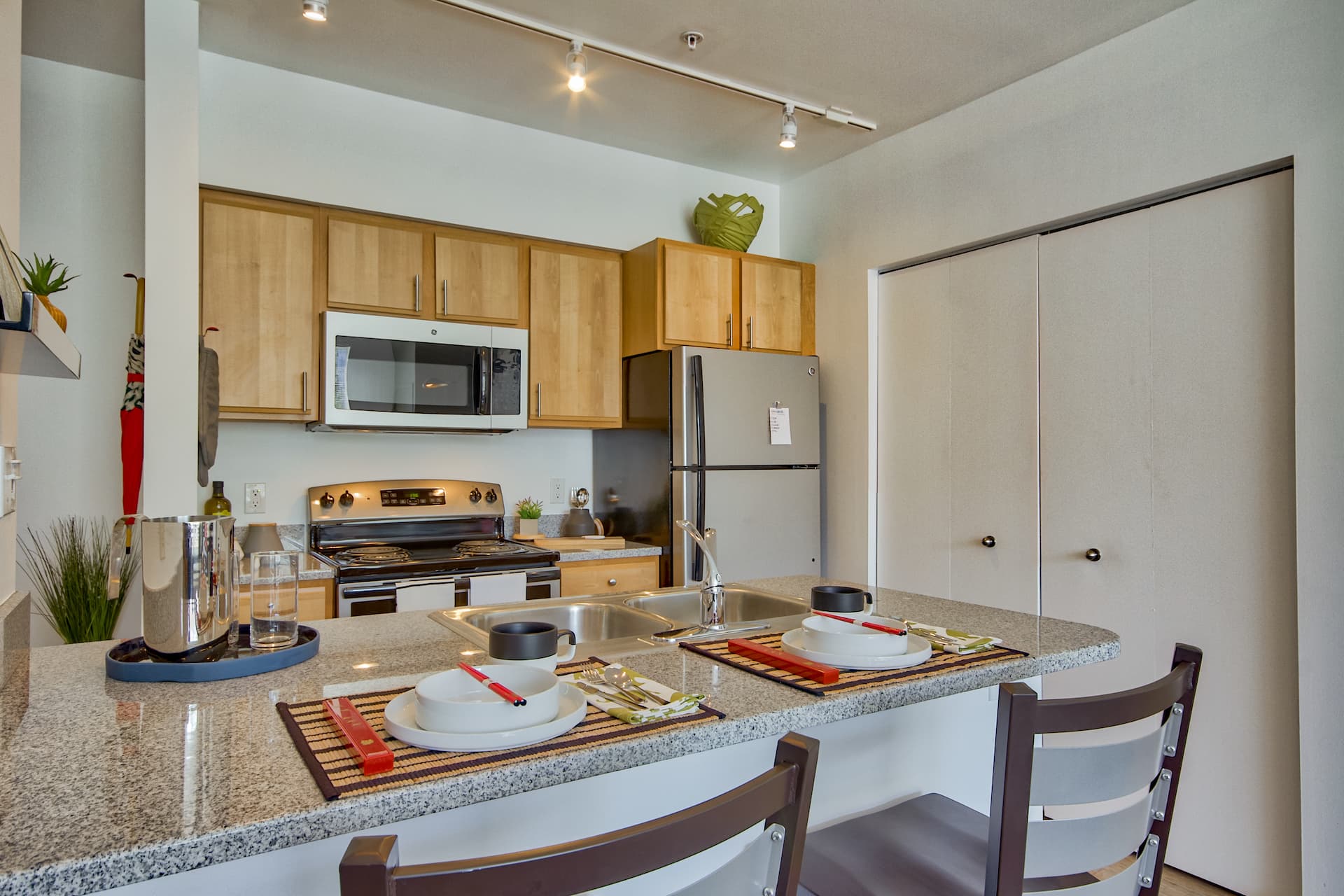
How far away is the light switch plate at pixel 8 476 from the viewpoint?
1.53 meters

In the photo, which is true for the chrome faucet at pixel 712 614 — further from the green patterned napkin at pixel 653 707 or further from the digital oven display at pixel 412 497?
the digital oven display at pixel 412 497

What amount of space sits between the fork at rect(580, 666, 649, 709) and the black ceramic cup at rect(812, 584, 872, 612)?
46 cm

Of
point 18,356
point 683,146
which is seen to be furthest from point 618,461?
point 18,356

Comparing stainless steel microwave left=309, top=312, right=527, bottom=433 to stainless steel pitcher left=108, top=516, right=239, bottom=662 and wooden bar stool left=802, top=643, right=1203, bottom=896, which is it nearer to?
stainless steel pitcher left=108, top=516, right=239, bottom=662

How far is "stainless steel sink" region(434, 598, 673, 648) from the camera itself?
1.67 m

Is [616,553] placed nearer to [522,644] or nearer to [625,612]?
[625,612]

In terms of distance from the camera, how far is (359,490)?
3242mm

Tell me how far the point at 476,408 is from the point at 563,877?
2792mm

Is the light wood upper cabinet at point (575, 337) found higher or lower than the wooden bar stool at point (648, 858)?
higher

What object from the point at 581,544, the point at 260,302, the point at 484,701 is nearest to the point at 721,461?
the point at 581,544

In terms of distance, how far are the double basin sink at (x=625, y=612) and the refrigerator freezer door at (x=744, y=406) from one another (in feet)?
4.50

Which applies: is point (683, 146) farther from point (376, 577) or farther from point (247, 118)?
point (376, 577)

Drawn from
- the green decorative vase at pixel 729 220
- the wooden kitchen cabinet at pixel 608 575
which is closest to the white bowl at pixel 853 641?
the wooden kitchen cabinet at pixel 608 575

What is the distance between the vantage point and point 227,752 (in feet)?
2.96
